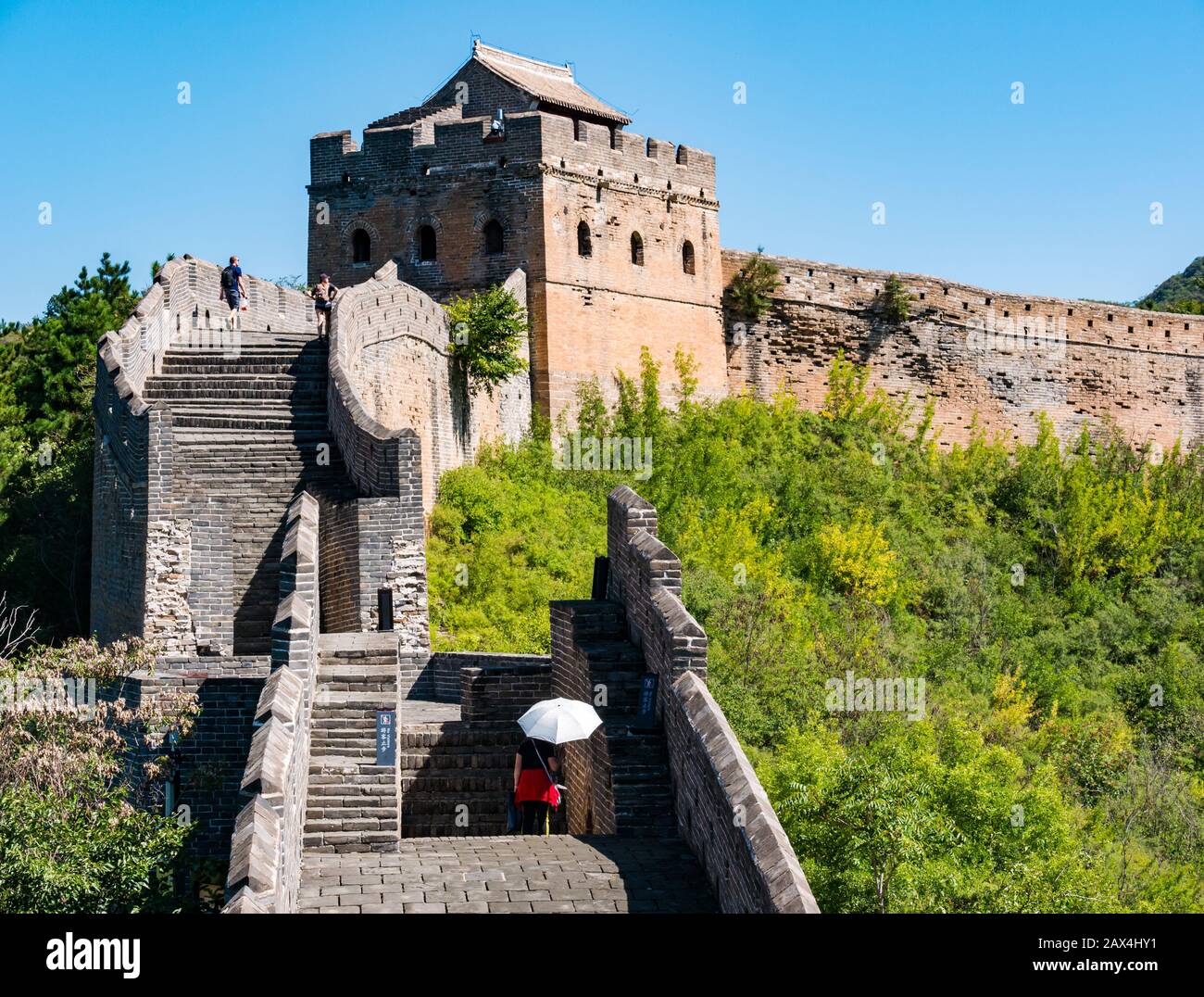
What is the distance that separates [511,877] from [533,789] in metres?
2.07

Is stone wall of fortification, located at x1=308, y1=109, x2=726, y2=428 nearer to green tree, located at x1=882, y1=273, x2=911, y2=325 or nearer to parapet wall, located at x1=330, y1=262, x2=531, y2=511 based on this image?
parapet wall, located at x1=330, y1=262, x2=531, y2=511

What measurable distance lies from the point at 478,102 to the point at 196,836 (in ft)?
59.0

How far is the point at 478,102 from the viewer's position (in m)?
29.9

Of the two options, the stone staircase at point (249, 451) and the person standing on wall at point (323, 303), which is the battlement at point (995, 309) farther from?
the stone staircase at point (249, 451)

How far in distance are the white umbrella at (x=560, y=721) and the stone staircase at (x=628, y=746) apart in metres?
0.18

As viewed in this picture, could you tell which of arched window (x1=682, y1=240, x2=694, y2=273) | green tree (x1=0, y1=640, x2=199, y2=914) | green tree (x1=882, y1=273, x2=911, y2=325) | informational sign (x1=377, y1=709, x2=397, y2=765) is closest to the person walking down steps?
green tree (x1=0, y1=640, x2=199, y2=914)

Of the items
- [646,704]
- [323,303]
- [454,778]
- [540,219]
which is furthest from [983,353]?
[646,704]

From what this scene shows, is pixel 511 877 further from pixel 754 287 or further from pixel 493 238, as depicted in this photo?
pixel 754 287

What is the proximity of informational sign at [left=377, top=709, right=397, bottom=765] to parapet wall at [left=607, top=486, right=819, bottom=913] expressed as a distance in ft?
6.47

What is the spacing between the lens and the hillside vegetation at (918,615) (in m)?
16.0

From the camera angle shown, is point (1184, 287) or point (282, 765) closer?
point (282, 765)

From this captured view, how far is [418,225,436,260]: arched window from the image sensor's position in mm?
27922

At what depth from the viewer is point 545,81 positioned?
100 feet
